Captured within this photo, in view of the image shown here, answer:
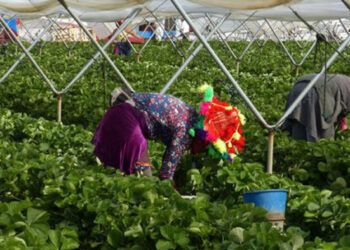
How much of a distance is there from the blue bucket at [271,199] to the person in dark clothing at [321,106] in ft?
9.33

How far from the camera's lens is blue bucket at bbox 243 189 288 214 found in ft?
13.4

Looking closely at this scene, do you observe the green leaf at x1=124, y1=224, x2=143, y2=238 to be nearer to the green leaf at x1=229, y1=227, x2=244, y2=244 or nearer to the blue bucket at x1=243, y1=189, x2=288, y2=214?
the green leaf at x1=229, y1=227, x2=244, y2=244

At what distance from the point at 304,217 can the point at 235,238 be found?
1.17 m

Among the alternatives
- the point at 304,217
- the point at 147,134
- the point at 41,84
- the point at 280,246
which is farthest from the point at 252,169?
the point at 41,84

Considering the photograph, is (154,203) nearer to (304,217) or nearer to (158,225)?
(158,225)

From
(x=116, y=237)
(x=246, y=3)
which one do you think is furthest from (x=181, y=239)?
(x=246, y=3)

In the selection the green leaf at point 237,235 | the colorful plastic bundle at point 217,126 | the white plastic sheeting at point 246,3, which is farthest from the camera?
the white plastic sheeting at point 246,3

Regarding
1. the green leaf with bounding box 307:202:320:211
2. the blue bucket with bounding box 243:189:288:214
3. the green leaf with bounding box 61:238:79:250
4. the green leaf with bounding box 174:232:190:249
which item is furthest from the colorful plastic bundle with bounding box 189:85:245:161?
the green leaf with bounding box 61:238:79:250

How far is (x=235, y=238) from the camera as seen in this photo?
10.8ft

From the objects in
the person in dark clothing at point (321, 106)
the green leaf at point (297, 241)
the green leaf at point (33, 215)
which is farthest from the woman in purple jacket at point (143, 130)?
the person in dark clothing at point (321, 106)

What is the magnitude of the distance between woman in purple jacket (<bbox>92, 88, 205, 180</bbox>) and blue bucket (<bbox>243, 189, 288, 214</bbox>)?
1.05 m

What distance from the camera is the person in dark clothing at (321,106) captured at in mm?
6902

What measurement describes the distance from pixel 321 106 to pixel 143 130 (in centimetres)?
246

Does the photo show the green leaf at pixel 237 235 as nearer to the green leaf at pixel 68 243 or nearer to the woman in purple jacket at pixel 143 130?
the green leaf at pixel 68 243
